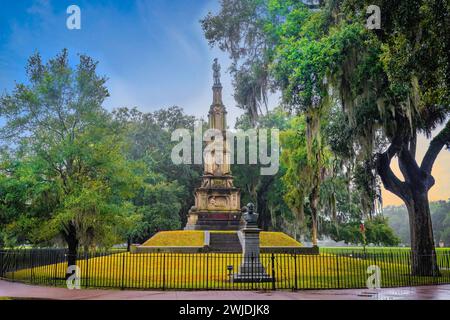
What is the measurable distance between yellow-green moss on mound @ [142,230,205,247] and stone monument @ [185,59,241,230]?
4.61m

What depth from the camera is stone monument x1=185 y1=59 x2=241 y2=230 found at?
3662 cm

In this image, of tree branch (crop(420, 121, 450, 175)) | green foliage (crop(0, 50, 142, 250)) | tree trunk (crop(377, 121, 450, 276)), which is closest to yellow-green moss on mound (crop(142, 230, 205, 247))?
green foliage (crop(0, 50, 142, 250))

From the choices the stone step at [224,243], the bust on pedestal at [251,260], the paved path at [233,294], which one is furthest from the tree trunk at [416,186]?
the stone step at [224,243]

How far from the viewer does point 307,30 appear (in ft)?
62.6

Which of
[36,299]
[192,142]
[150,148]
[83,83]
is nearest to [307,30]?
[83,83]

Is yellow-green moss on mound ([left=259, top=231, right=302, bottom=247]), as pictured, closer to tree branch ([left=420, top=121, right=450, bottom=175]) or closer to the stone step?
the stone step

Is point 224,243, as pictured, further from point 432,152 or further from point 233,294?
point 233,294

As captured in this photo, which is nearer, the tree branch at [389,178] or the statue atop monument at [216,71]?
the tree branch at [389,178]

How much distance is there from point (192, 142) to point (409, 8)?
40.9m

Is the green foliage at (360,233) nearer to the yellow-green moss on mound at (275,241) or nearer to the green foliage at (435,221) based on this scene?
the green foliage at (435,221)

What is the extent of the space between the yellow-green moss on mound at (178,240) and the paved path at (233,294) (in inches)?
577

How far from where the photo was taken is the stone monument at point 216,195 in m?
36.6

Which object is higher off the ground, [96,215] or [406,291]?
[96,215]
